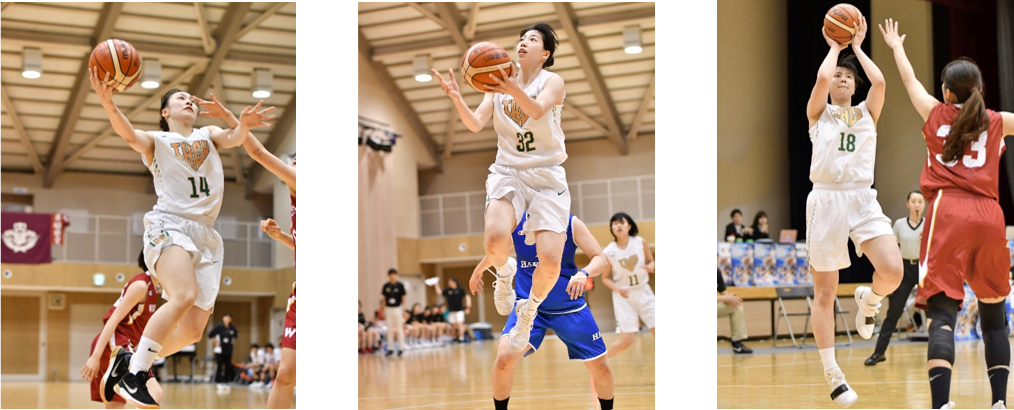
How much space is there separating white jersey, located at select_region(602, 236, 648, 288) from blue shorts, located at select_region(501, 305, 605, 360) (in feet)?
10.8

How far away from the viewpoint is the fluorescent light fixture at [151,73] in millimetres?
15562

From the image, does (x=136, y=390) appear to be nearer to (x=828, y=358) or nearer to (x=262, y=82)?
(x=828, y=358)

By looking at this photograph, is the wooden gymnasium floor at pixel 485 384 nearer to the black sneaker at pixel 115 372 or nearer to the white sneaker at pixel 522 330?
the white sneaker at pixel 522 330

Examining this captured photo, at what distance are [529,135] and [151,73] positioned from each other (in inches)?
538

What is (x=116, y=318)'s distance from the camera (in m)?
5.04

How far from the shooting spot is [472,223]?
21281 millimetres

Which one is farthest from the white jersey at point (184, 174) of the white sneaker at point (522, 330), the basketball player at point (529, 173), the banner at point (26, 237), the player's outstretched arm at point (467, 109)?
the banner at point (26, 237)

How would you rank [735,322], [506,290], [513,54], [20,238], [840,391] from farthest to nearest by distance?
[20,238] < [513,54] < [735,322] < [840,391] < [506,290]

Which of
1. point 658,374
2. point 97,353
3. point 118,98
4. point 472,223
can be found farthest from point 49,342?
point 658,374

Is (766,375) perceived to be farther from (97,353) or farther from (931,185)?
(97,353)

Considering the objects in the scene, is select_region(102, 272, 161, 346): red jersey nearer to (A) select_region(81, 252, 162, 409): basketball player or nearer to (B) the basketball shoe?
(A) select_region(81, 252, 162, 409): basketball player

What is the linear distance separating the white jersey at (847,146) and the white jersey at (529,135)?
169 cm

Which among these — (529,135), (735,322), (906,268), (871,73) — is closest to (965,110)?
(871,73)

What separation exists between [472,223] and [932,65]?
11328mm
